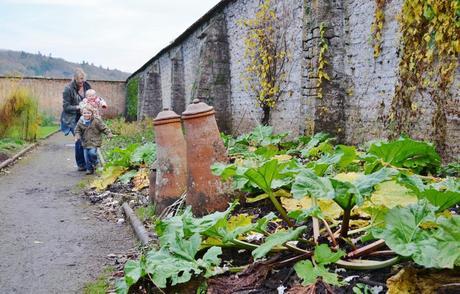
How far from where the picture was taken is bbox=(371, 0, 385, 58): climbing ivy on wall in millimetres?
5520

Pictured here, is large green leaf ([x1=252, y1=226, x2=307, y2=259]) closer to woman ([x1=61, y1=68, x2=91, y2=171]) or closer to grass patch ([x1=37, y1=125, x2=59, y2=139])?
woman ([x1=61, y1=68, x2=91, y2=171])

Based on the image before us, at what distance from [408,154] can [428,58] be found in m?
1.76

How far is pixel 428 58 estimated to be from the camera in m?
4.60

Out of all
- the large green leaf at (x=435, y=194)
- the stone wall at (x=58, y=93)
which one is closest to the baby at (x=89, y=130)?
the large green leaf at (x=435, y=194)

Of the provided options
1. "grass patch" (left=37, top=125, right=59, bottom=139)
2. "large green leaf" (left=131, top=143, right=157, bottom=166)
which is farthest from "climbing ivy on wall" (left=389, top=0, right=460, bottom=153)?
"grass patch" (left=37, top=125, right=59, bottom=139)

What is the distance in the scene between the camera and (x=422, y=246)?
69.3 inches

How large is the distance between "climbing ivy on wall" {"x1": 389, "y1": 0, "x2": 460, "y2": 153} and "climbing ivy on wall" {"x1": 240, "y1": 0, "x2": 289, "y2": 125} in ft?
11.0

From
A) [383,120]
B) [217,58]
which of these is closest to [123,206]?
[383,120]

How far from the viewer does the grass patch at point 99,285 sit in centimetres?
293

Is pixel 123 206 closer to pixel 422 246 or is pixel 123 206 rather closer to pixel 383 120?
pixel 383 120

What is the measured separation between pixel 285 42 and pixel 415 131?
3849 mm

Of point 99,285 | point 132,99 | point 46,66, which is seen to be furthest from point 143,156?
point 46,66

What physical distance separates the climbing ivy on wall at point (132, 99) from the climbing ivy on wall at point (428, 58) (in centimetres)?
2042

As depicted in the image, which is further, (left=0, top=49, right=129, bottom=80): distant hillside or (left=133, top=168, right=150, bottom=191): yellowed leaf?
(left=0, top=49, right=129, bottom=80): distant hillside
